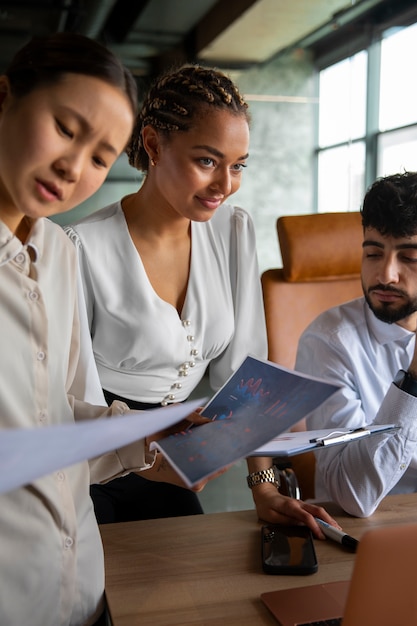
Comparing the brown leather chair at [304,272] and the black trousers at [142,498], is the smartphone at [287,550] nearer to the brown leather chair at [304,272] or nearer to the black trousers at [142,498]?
the black trousers at [142,498]

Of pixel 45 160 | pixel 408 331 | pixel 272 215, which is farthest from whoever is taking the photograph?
pixel 272 215

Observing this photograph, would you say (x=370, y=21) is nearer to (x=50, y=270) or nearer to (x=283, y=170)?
(x=283, y=170)

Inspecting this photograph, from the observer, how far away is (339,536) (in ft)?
3.67

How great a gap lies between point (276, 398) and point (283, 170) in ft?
15.6

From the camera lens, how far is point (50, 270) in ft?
3.15

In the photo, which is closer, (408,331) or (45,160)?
(45,160)

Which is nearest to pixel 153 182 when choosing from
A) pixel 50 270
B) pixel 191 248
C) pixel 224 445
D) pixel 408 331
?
pixel 191 248

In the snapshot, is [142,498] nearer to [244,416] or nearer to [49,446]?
[244,416]

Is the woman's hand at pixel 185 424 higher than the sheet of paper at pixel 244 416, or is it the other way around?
the sheet of paper at pixel 244 416

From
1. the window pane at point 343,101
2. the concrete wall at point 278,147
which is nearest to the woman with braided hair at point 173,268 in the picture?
the concrete wall at point 278,147

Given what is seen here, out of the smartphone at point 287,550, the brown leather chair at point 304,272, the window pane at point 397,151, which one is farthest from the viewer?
the window pane at point 397,151

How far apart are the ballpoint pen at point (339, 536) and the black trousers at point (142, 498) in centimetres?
45

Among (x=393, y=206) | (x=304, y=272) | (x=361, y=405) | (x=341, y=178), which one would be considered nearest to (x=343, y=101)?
(x=341, y=178)

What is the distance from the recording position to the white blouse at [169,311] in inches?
57.1
